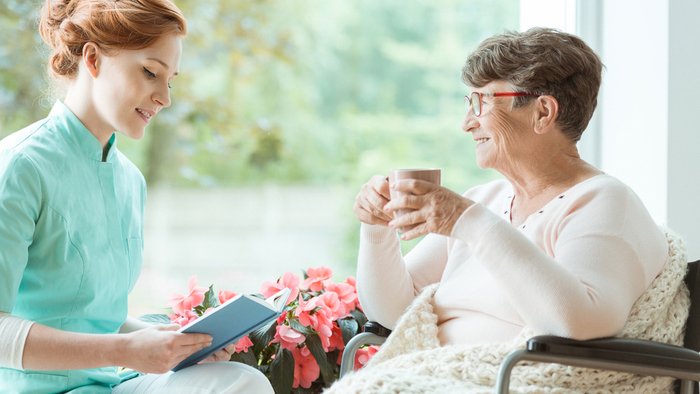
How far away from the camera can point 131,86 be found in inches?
53.7

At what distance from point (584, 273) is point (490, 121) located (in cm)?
50

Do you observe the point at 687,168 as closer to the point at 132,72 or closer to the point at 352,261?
the point at 352,261

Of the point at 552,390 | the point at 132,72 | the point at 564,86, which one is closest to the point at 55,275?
the point at 132,72

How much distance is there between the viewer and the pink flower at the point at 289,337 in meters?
1.64

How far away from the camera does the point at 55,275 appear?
126cm

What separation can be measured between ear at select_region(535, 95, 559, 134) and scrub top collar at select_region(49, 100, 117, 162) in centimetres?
111

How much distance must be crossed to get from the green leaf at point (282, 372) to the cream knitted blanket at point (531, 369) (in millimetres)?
387

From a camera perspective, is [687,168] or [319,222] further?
[319,222]

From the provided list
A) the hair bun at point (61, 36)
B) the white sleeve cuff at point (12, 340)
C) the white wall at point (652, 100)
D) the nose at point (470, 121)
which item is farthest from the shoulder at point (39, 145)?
the white wall at point (652, 100)

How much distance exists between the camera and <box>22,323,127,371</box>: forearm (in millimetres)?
1120

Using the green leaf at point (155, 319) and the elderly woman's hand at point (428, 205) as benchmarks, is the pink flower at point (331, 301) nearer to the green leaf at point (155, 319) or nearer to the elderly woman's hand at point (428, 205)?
the green leaf at point (155, 319)

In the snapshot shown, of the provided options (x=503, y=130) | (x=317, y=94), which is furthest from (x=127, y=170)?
(x=503, y=130)

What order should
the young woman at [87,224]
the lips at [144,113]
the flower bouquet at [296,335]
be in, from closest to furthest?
the young woman at [87,224] < the lips at [144,113] < the flower bouquet at [296,335]

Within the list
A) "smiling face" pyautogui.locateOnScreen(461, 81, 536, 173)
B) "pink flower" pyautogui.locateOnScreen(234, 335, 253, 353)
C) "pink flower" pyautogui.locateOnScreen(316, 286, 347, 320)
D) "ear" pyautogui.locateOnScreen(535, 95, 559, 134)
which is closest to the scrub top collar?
"pink flower" pyautogui.locateOnScreen(234, 335, 253, 353)
